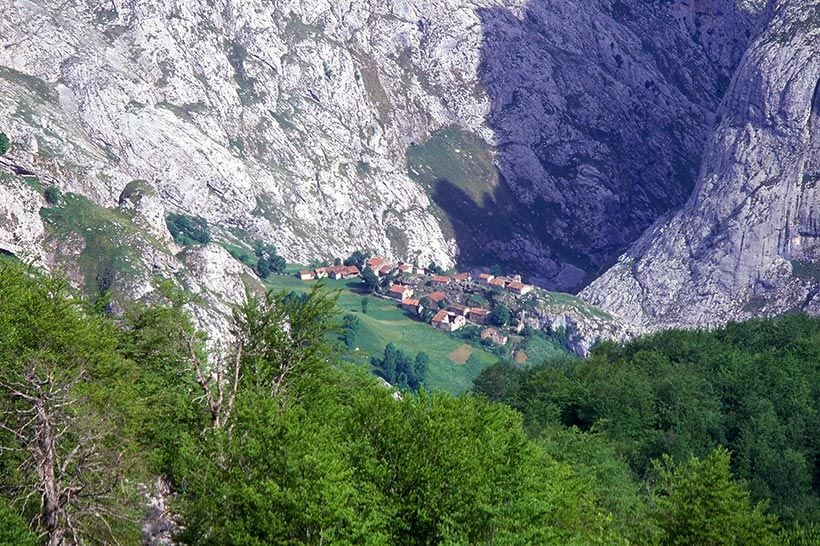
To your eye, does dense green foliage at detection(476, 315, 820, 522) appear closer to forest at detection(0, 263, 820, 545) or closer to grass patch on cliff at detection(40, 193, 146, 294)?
forest at detection(0, 263, 820, 545)

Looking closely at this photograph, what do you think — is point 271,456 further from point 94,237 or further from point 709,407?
point 94,237

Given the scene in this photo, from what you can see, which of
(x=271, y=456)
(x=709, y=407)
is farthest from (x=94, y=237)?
(x=271, y=456)

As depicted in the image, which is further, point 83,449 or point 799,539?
point 799,539

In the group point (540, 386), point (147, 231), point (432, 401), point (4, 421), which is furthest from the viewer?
point (147, 231)

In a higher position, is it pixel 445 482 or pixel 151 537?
pixel 445 482

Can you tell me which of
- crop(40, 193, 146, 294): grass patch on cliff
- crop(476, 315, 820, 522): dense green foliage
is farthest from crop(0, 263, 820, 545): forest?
crop(40, 193, 146, 294): grass patch on cliff

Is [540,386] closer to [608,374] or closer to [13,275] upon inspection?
[608,374]

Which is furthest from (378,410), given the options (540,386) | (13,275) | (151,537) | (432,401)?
(540,386)
